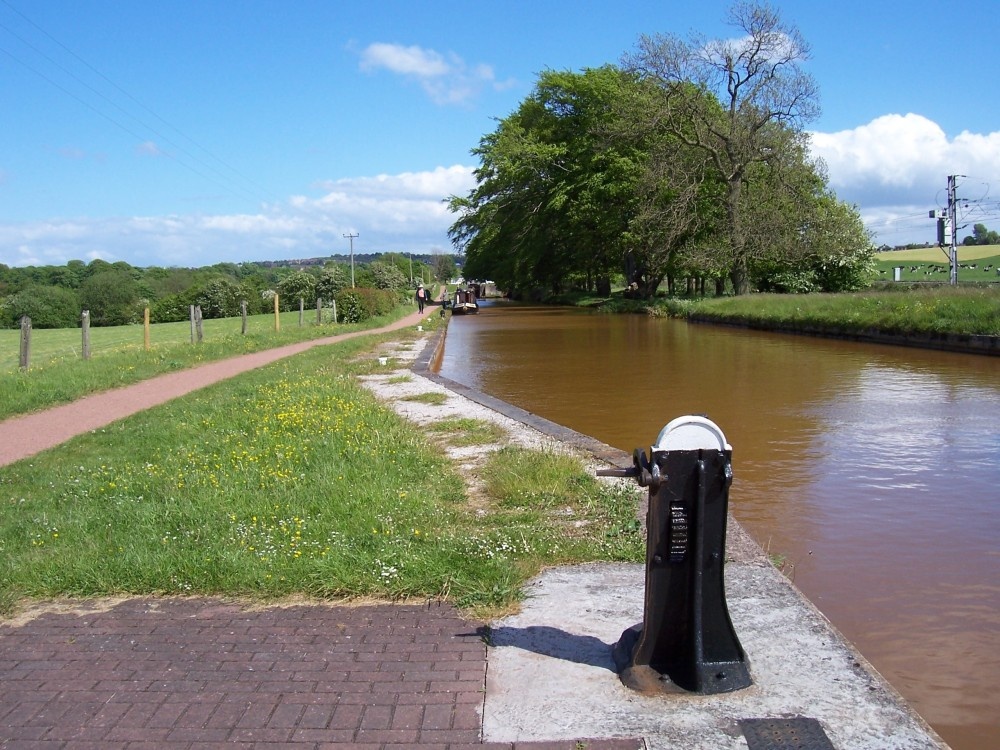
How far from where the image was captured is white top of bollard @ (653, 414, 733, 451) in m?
3.25

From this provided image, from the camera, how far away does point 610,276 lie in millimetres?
59844

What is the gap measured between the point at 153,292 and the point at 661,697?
299 ft

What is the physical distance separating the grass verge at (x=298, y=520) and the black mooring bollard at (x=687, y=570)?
992mm

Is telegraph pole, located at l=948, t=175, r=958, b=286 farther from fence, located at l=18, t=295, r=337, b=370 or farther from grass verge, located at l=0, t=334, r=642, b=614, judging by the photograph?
grass verge, located at l=0, t=334, r=642, b=614

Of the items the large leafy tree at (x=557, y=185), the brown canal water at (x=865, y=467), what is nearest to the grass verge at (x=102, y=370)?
the brown canal water at (x=865, y=467)

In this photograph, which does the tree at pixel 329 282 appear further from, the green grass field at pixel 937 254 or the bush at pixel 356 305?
the green grass field at pixel 937 254

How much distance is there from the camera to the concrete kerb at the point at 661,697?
3033mm

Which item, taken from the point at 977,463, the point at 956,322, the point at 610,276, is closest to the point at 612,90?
the point at 610,276

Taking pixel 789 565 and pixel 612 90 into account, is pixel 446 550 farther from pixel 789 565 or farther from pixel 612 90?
pixel 612 90

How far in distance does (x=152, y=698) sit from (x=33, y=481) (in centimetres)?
467

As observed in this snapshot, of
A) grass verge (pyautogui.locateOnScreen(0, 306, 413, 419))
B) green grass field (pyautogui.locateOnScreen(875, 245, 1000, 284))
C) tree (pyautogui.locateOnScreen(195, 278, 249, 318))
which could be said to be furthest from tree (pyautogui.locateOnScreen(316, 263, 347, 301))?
grass verge (pyautogui.locateOnScreen(0, 306, 413, 419))

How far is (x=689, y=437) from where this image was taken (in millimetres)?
3256

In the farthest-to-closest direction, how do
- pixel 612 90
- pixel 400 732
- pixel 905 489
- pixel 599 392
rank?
pixel 612 90
pixel 599 392
pixel 905 489
pixel 400 732

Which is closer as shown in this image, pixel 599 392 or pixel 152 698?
pixel 152 698
